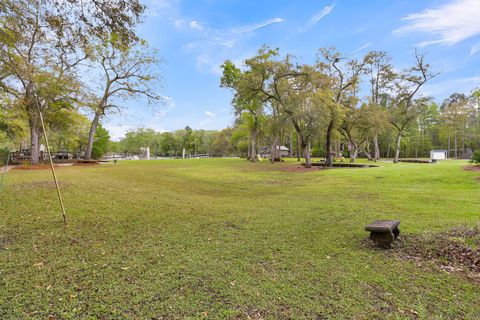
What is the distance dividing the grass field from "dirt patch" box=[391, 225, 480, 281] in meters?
0.25

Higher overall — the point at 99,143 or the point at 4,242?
the point at 99,143

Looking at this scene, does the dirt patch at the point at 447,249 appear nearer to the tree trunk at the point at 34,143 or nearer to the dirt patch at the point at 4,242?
the dirt patch at the point at 4,242

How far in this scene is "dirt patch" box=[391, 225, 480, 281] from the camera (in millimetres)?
3804

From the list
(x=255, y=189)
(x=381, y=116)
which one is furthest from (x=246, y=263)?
(x=381, y=116)

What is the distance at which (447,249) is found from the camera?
426 cm

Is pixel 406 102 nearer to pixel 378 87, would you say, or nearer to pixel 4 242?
pixel 378 87

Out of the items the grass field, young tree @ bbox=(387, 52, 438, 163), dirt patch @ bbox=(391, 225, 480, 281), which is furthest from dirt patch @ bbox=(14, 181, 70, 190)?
young tree @ bbox=(387, 52, 438, 163)

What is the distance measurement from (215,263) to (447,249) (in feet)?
12.5

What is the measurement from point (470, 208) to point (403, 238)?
3.46 meters

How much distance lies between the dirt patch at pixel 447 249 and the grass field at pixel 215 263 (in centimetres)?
25

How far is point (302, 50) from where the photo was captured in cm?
2292

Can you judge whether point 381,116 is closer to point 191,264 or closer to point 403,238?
point 403,238

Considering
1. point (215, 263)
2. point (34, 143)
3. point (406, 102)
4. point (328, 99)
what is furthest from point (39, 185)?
point (406, 102)

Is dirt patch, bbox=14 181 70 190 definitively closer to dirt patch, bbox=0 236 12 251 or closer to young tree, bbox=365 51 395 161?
dirt patch, bbox=0 236 12 251
